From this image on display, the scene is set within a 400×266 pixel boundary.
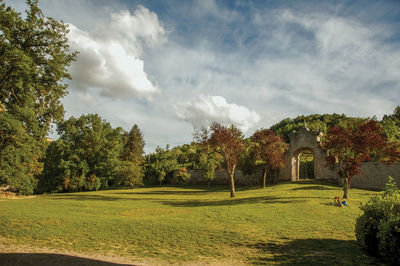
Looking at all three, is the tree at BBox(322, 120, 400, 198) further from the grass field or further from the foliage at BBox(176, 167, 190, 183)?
the foliage at BBox(176, 167, 190, 183)

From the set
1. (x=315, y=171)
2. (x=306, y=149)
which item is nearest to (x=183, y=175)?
(x=306, y=149)

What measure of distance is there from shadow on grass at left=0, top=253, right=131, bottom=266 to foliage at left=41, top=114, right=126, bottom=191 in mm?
36892

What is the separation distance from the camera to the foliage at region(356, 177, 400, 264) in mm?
6512

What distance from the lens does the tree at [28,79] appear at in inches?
742

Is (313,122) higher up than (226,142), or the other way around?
(313,122)

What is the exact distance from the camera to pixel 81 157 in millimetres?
43875

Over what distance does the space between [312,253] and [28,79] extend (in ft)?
73.6

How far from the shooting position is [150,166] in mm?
54188

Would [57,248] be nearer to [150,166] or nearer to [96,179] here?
[96,179]

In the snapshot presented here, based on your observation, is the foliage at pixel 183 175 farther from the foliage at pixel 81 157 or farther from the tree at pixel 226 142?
the tree at pixel 226 142

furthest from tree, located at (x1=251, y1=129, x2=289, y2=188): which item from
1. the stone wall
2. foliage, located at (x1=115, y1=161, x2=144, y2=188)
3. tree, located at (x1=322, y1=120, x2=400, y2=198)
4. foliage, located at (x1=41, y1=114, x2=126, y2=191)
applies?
foliage, located at (x1=41, y1=114, x2=126, y2=191)

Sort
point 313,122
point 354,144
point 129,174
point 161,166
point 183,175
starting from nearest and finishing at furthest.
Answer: point 354,144
point 129,174
point 183,175
point 161,166
point 313,122

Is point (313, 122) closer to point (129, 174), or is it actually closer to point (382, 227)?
point (129, 174)

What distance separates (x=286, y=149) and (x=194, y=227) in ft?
90.0
